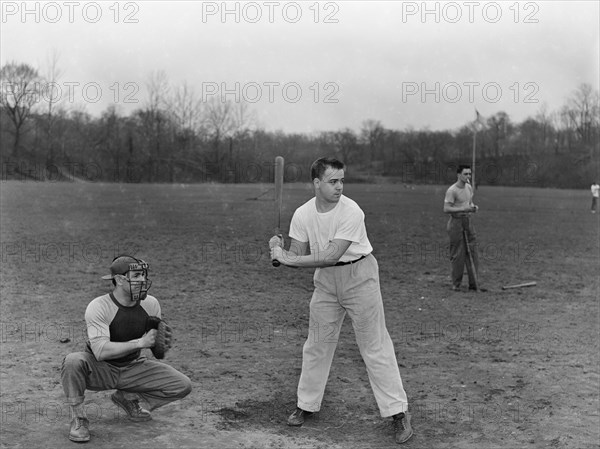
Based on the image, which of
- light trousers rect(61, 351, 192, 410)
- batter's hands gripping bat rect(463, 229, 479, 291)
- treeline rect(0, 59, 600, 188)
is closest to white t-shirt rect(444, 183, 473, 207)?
batter's hands gripping bat rect(463, 229, 479, 291)

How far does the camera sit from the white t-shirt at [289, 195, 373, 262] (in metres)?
4.92

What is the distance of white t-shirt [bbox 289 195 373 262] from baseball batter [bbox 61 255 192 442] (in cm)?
119

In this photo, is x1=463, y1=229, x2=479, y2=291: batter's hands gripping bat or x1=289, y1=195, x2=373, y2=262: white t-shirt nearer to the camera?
x1=289, y1=195, x2=373, y2=262: white t-shirt

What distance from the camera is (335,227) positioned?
4984mm

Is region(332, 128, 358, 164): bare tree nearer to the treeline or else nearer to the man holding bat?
the treeline

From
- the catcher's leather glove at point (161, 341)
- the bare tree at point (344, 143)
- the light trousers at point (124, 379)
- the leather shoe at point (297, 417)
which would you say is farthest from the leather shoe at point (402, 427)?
the bare tree at point (344, 143)

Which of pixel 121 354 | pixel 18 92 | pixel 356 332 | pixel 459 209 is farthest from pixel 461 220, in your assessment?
pixel 18 92

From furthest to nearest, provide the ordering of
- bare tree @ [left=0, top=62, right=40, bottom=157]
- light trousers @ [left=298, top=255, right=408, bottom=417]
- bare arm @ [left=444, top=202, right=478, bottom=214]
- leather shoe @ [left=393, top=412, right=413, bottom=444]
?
1. bare tree @ [left=0, top=62, right=40, bottom=157]
2. bare arm @ [left=444, top=202, right=478, bottom=214]
3. light trousers @ [left=298, top=255, right=408, bottom=417]
4. leather shoe @ [left=393, top=412, right=413, bottom=444]

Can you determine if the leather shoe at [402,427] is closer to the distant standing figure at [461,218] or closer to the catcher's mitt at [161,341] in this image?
the catcher's mitt at [161,341]

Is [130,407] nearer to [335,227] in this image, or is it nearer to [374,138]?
[335,227]

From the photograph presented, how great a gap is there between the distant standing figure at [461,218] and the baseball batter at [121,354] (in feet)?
21.4

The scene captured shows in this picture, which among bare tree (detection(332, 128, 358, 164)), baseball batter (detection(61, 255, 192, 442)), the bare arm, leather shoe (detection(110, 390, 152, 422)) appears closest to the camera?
baseball batter (detection(61, 255, 192, 442))

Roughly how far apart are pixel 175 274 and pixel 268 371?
5731 millimetres

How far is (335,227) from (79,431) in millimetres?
2218
